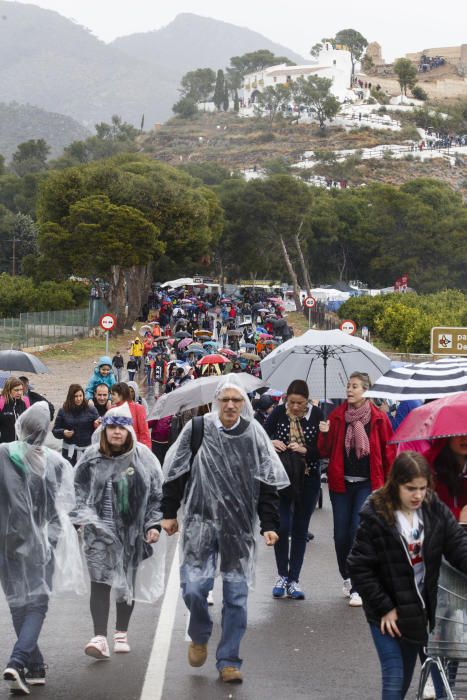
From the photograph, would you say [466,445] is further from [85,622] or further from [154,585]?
[85,622]

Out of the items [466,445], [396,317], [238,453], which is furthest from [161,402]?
[396,317]

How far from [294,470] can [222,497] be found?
1977 mm

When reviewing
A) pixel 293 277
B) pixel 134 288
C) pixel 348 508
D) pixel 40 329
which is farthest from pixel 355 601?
pixel 293 277

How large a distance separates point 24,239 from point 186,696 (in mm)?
92618

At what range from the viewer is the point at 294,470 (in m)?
9.10

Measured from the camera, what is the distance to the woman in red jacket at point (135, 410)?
1064 centimetres

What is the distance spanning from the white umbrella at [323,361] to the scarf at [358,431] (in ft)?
6.15

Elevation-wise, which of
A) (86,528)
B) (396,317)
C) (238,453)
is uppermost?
(238,453)

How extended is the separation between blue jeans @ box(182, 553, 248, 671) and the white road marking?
0.29m

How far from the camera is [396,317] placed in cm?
4922

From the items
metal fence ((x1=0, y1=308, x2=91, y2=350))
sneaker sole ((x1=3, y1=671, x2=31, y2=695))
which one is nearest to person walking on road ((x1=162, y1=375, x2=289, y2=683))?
sneaker sole ((x1=3, y1=671, x2=31, y2=695))

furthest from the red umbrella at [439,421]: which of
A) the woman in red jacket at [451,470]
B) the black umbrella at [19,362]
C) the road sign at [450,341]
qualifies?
the road sign at [450,341]

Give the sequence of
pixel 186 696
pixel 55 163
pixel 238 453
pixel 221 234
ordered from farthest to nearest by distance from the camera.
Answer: pixel 55 163
pixel 221 234
pixel 238 453
pixel 186 696

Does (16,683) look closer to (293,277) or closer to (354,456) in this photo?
(354,456)
